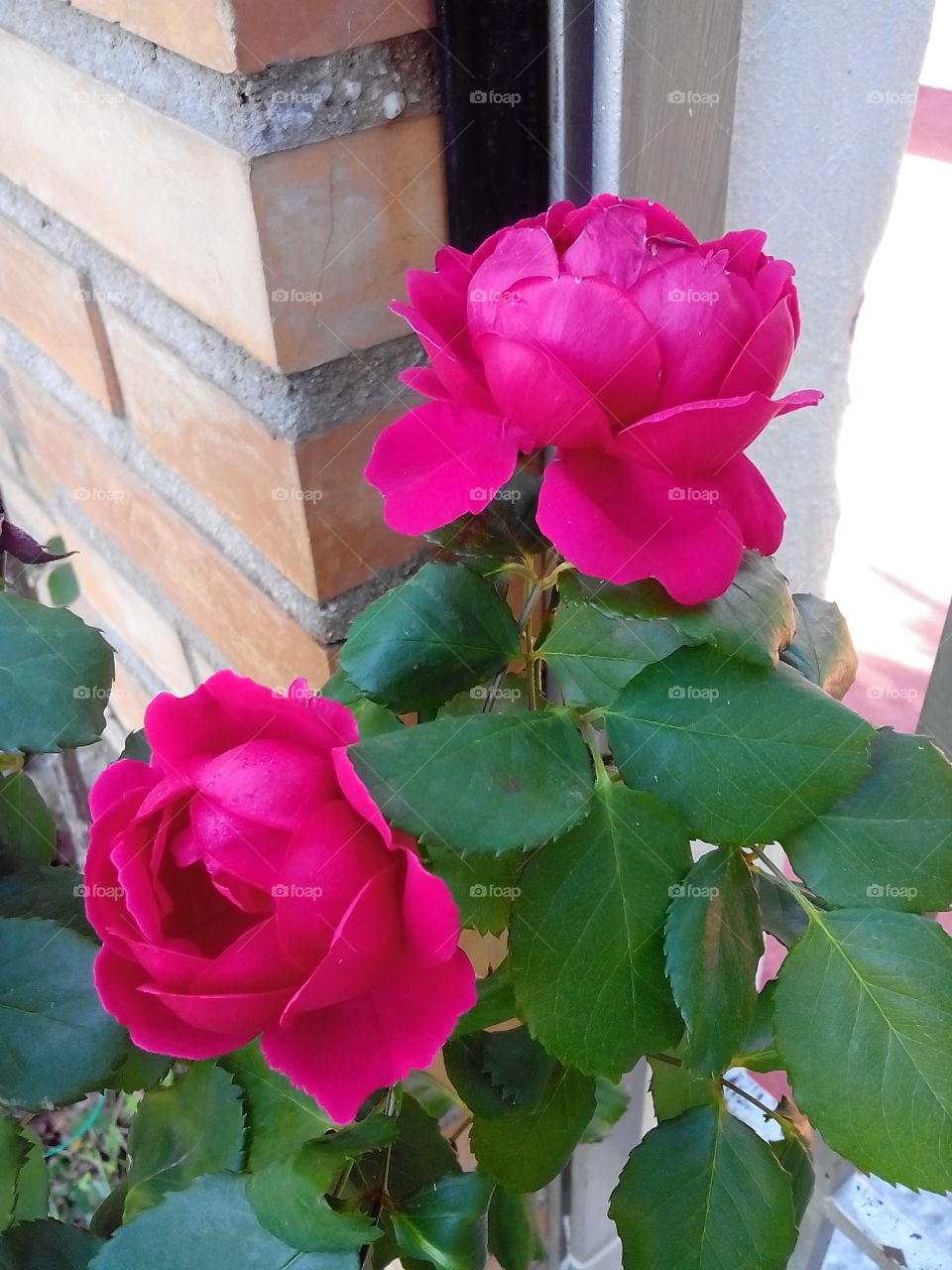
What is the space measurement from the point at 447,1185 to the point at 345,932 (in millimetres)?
167

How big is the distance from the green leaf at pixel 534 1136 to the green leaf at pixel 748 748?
0.16 m

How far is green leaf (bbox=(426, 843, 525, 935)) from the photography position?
34 cm

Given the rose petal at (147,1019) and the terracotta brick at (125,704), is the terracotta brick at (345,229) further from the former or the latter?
the terracotta brick at (125,704)

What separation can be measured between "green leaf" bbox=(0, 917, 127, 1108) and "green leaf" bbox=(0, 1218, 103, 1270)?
8 cm

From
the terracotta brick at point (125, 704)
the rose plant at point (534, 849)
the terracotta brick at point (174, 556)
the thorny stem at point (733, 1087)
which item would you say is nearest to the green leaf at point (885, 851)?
the rose plant at point (534, 849)

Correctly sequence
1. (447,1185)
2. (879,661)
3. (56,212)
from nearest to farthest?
1. (447,1185)
2. (56,212)
3. (879,661)

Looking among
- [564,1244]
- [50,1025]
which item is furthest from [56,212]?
[564,1244]

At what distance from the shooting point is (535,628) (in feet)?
1.75

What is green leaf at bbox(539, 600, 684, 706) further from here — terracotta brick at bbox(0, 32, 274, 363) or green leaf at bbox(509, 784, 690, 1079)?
terracotta brick at bbox(0, 32, 274, 363)

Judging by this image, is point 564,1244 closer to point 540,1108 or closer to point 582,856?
point 540,1108

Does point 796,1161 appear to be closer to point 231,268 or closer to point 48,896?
point 48,896

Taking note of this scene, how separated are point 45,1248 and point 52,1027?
102mm

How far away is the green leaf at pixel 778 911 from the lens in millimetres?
381

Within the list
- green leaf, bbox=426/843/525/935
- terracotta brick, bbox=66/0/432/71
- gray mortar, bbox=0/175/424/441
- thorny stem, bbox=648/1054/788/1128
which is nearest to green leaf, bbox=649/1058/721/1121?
thorny stem, bbox=648/1054/788/1128
